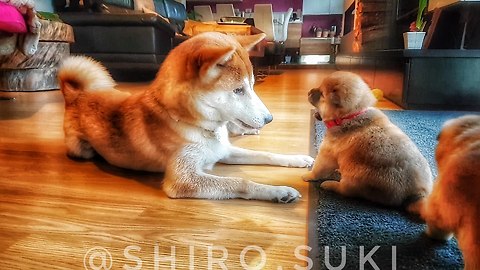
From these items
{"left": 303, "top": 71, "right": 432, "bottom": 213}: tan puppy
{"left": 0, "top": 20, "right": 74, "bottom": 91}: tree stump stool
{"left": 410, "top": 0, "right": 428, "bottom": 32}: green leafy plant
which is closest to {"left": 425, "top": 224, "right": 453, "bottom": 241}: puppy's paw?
{"left": 303, "top": 71, "right": 432, "bottom": 213}: tan puppy

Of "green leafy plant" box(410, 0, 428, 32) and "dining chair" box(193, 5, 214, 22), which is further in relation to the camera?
"dining chair" box(193, 5, 214, 22)

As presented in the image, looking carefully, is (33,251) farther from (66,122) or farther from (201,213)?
(66,122)

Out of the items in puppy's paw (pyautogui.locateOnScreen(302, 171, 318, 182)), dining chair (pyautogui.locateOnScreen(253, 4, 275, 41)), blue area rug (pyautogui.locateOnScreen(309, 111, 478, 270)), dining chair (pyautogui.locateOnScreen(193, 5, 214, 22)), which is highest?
dining chair (pyautogui.locateOnScreen(193, 5, 214, 22))

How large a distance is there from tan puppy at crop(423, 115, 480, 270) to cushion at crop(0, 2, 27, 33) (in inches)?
83.5

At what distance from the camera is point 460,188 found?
22.3 inches

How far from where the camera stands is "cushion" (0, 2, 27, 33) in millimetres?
1849

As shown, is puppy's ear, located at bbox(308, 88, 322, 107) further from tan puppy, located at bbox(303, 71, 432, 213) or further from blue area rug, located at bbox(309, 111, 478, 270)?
blue area rug, located at bbox(309, 111, 478, 270)

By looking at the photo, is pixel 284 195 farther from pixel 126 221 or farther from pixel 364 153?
pixel 126 221

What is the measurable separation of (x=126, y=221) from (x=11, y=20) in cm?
162

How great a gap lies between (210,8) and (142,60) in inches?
255

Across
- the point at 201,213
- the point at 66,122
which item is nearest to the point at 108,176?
the point at 66,122

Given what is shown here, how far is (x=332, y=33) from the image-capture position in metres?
10.2

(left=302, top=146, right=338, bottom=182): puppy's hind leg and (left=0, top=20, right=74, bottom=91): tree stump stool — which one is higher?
(left=0, top=20, right=74, bottom=91): tree stump stool

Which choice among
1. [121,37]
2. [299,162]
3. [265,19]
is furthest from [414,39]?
[265,19]
